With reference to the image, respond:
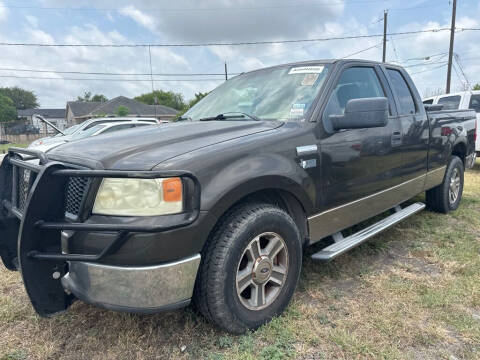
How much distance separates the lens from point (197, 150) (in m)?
1.96

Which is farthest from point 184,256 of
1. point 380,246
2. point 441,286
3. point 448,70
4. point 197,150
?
point 448,70

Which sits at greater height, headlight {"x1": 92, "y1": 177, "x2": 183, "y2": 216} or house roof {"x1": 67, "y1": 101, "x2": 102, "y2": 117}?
house roof {"x1": 67, "y1": 101, "x2": 102, "y2": 117}

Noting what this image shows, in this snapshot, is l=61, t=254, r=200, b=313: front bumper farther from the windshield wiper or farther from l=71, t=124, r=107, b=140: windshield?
l=71, t=124, r=107, b=140: windshield

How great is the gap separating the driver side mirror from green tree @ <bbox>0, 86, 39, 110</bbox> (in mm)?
106553

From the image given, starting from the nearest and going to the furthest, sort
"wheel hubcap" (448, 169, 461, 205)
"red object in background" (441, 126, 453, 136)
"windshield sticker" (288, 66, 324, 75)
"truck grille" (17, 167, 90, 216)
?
"truck grille" (17, 167, 90, 216)
"windshield sticker" (288, 66, 324, 75)
"red object in background" (441, 126, 453, 136)
"wheel hubcap" (448, 169, 461, 205)

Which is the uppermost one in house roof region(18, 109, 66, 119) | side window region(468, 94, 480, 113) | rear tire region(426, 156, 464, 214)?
house roof region(18, 109, 66, 119)

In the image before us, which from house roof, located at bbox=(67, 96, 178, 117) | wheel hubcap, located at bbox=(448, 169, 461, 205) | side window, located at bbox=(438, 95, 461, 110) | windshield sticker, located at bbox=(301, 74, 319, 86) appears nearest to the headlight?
windshield sticker, located at bbox=(301, 74, 319, 86)

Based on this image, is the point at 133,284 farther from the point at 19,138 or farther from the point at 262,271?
the point at 19,138

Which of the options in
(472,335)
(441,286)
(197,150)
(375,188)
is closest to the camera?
(197,150)

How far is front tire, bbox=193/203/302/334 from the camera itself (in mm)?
1960

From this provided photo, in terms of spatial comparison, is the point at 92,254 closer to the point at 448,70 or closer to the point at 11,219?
the point at 11,219

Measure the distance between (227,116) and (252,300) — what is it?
1476 millimetres

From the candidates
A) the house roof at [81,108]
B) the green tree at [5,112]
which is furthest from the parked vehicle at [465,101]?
the green tree at [5,112]

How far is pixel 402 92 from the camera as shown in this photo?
3732 millimetres
